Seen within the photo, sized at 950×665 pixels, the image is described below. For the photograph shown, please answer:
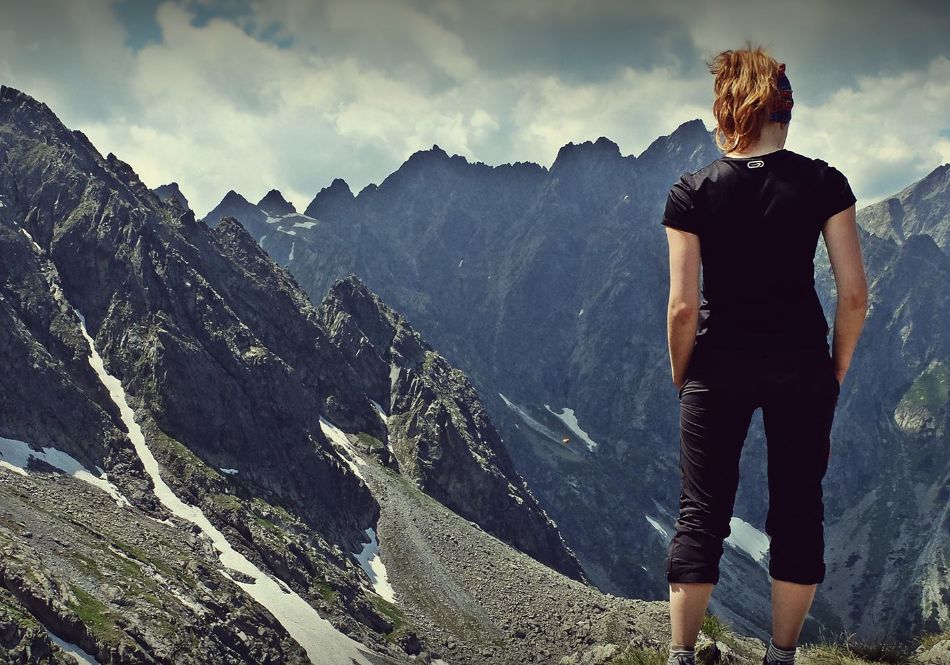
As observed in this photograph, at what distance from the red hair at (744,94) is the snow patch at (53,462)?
107678 mm

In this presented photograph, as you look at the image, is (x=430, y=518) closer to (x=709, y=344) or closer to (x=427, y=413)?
(x=427, y=413)

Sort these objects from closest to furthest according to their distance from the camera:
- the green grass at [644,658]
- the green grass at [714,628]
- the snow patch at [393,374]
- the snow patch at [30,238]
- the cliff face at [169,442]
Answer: the green grass at [644,658], the green grass at [714,628], the cliff face at [169,442], the snow patch at [30,238], the snow patch at [393,374]

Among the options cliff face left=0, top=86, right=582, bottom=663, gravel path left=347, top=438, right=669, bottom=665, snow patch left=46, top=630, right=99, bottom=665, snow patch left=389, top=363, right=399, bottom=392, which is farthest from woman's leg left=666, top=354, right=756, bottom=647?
snow patch left=389, top=363, right=399, bottom=392

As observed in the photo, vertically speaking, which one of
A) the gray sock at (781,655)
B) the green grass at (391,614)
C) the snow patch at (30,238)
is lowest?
the green grass at (391,614)

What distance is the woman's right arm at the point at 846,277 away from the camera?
626 centimetres

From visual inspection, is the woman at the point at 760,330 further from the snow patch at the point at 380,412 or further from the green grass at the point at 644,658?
the snow patch at the point at 380,412

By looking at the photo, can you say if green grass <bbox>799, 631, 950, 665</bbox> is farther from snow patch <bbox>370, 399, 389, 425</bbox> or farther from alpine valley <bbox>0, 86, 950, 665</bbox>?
snow patch <bbox>370, 399, 389, 425</bbox>

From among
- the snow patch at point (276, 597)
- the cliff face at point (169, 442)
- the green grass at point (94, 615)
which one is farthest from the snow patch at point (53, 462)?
the green grass at point (94, 615)

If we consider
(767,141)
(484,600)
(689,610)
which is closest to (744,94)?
(767,141)

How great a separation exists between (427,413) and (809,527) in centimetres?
17390

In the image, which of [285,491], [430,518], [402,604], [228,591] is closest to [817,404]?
[228,591]

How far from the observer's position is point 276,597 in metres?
97.2

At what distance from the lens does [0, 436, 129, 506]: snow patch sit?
9794 cm

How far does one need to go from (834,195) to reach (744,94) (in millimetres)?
1105
